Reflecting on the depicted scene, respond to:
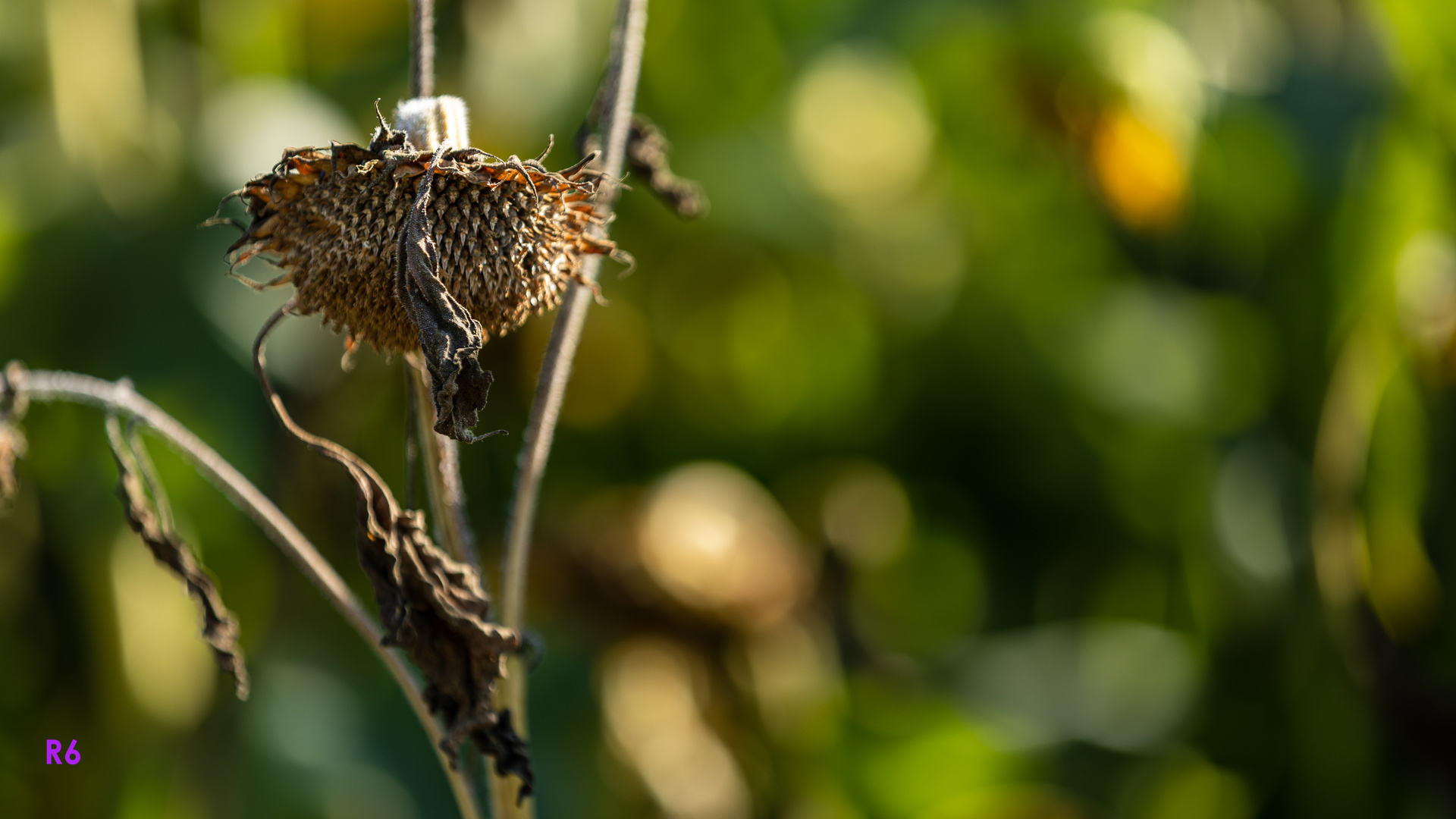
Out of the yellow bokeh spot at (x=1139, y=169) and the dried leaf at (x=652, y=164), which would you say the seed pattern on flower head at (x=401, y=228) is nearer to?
the dried leaf at (x=652, y=164)

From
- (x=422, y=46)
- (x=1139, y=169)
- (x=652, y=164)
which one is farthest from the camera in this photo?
(x=1139, y=169)

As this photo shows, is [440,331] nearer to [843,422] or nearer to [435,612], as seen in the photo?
[435,612]

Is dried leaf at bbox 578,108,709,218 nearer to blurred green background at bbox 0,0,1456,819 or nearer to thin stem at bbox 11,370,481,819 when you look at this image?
thin stem at bbox 11,370,481,819

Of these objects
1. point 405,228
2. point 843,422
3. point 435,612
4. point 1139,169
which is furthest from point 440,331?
point 1139,169

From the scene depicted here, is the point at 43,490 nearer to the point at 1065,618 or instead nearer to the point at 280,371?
the point at 280,371

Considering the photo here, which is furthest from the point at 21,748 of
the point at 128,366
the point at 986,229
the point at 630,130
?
the point at 986,229
